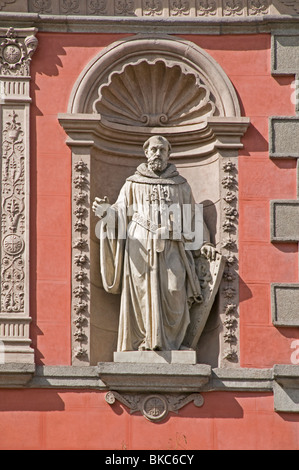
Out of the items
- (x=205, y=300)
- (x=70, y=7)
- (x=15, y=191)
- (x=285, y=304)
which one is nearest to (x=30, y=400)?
(x=205, y=300)

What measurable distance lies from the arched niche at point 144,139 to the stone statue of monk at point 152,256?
20 centimetres

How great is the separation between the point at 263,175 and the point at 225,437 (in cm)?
262

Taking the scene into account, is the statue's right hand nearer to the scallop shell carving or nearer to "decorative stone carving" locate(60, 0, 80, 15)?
the scallop shell carving

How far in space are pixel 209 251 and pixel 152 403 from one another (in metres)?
1.59

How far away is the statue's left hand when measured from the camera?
17516 mm

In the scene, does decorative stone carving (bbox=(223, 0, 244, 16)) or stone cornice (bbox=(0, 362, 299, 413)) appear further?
decorative stone carving (bbox=(223, 0, 244, 16))

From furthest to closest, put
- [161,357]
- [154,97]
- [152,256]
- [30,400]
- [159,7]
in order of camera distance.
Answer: [154,97], [159,7], [152,256], [161,357], [30,400]

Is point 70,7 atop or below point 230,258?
atop

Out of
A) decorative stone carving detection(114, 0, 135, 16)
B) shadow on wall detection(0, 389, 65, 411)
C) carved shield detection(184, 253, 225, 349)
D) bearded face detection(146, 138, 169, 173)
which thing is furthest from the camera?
decorative stone carving detection(114, 0, 135, 16)

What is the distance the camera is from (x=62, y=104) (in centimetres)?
1784

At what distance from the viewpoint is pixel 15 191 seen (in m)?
17.6

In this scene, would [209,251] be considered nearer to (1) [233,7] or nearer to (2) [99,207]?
(2) [99,207]

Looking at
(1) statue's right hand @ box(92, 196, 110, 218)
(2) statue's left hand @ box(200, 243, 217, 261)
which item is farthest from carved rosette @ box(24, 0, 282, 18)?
(2) statue's left hand @ box(200, 243, 217, 261)

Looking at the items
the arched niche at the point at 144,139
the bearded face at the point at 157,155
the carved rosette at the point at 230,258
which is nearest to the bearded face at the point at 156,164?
the bearded face at the point at 157,155
